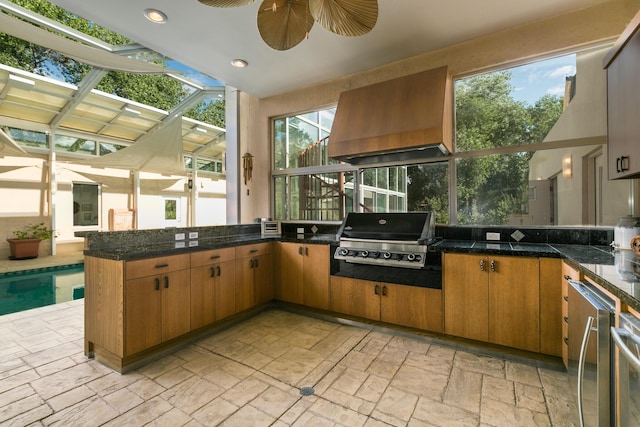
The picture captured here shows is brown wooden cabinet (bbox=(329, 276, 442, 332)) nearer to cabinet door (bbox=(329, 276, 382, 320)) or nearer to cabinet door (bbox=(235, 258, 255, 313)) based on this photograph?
cabinet door (bbox=(329, 276, 382, 320))

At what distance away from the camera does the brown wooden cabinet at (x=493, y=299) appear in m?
2.26

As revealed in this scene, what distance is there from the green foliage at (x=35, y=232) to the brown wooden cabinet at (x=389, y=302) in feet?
26.2

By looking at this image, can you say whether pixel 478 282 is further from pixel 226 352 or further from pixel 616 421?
pixel 226 352

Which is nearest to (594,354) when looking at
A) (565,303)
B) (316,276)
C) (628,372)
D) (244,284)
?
(628,372)

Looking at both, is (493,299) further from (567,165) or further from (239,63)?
(239,63)

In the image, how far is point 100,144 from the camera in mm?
8008

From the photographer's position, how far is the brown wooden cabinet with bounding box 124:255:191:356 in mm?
2240

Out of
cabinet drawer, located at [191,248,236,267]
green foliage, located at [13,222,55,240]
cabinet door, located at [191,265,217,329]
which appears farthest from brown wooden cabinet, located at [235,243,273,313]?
green foliage, located at [13,222,55,240]

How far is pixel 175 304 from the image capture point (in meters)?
2.55

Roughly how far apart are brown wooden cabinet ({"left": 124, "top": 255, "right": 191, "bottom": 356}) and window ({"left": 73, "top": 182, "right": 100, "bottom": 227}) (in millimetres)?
7536

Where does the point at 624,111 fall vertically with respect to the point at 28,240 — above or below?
above

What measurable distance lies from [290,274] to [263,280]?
1.09 ft

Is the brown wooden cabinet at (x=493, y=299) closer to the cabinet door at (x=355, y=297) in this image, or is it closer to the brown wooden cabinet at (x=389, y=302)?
the brown wooden cabinet at (x=389, y=302)

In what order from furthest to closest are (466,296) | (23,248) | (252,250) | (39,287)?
1. (23,248)
2. (39,287)
3. (252,250)
4. (466,296)
